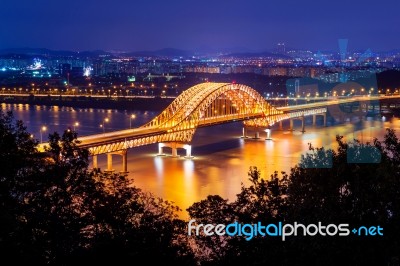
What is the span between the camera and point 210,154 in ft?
73.0

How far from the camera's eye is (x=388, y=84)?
5456 centimetres

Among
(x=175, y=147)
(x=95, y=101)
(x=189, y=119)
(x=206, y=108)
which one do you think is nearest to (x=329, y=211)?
(x=175, y=147)

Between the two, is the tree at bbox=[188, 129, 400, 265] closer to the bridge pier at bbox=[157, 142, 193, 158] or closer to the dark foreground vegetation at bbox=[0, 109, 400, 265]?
the dark foreground vegetation at bbox=[0, 109, 400, 265]

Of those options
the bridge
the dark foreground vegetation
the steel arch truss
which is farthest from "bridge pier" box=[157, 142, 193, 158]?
the dark foreground vegetation

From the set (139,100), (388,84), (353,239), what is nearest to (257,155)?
(353,239)

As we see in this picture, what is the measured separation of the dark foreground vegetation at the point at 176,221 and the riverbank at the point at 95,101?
118 ft

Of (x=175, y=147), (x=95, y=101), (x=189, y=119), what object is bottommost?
(x=175, y=147)

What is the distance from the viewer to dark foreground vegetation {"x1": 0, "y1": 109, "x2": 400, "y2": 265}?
18.5 feet

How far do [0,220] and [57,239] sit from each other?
690 millimetres

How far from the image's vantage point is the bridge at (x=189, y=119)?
18531mm

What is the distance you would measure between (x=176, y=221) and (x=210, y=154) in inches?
599

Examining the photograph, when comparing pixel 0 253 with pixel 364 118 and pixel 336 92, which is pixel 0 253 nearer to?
pixel 364 118

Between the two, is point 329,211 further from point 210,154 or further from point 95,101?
point 95,101

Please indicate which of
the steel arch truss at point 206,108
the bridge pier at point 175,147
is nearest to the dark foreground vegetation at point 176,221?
the bridge pier at point 175,147
